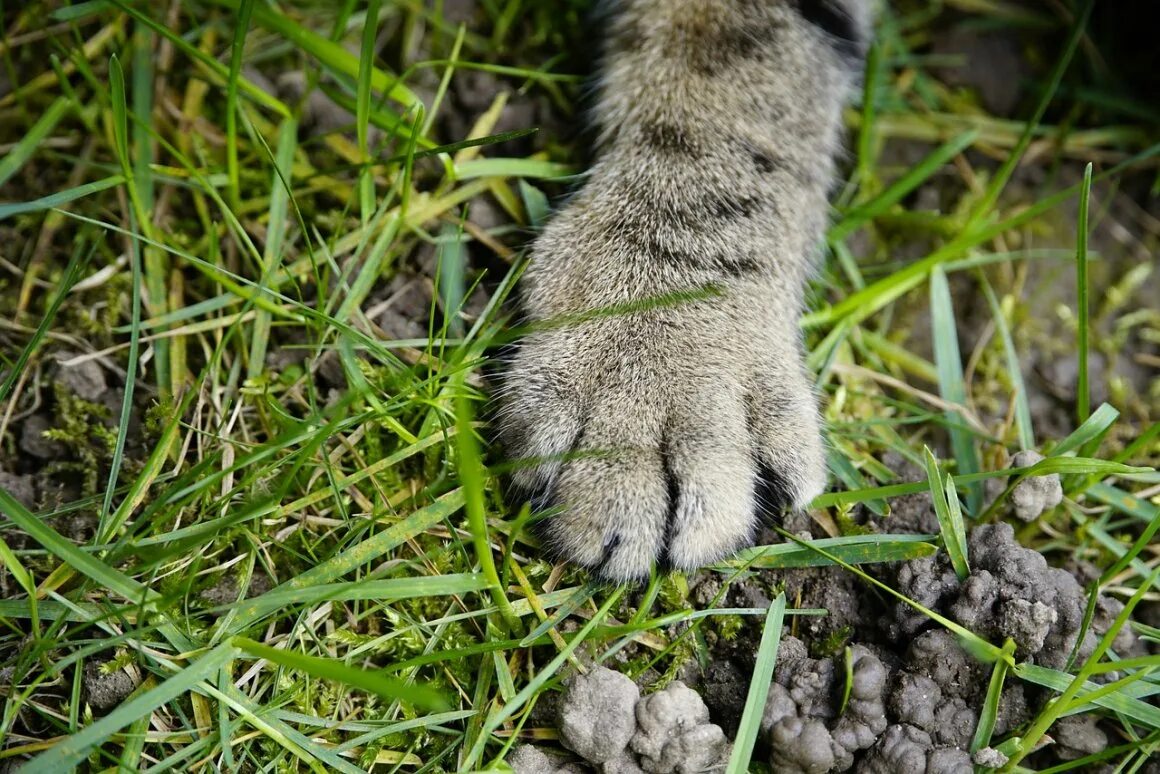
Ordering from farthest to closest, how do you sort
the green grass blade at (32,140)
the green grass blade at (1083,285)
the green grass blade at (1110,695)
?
the green grass blade at (32,140), the green grass blade at (1083,285), the green grass blade at (1110,695)

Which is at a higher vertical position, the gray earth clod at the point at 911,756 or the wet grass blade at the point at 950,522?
the wet grass blade at the point at 950,522

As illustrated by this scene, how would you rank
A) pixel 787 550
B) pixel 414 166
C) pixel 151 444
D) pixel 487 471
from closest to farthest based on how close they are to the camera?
pixel 487 471
pixel 787 550
pixel 151 444
pixel 414 166

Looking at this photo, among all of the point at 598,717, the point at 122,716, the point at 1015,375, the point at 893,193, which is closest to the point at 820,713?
the point at 598,717

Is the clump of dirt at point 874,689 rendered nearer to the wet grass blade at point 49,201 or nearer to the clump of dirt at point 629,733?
the clump of dirt at point 629,733

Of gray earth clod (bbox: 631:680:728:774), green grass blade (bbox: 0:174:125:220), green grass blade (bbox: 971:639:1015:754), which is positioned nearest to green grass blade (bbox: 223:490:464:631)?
gray earth clod (bbox: 631:680:728:774)

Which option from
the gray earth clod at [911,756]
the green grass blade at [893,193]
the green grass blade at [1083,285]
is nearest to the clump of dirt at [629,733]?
the gray earth clod at [911,756]

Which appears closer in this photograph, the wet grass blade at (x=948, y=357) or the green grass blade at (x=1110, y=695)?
the green grass blade at (x=1110, y=695)

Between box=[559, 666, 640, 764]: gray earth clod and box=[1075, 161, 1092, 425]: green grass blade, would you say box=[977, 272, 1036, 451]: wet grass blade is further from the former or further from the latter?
box=[559, 666, 640, 764]: gray earth clod

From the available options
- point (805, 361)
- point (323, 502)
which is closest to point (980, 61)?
point (805, 361)

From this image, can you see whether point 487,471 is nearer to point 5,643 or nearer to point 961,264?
point 5,643
